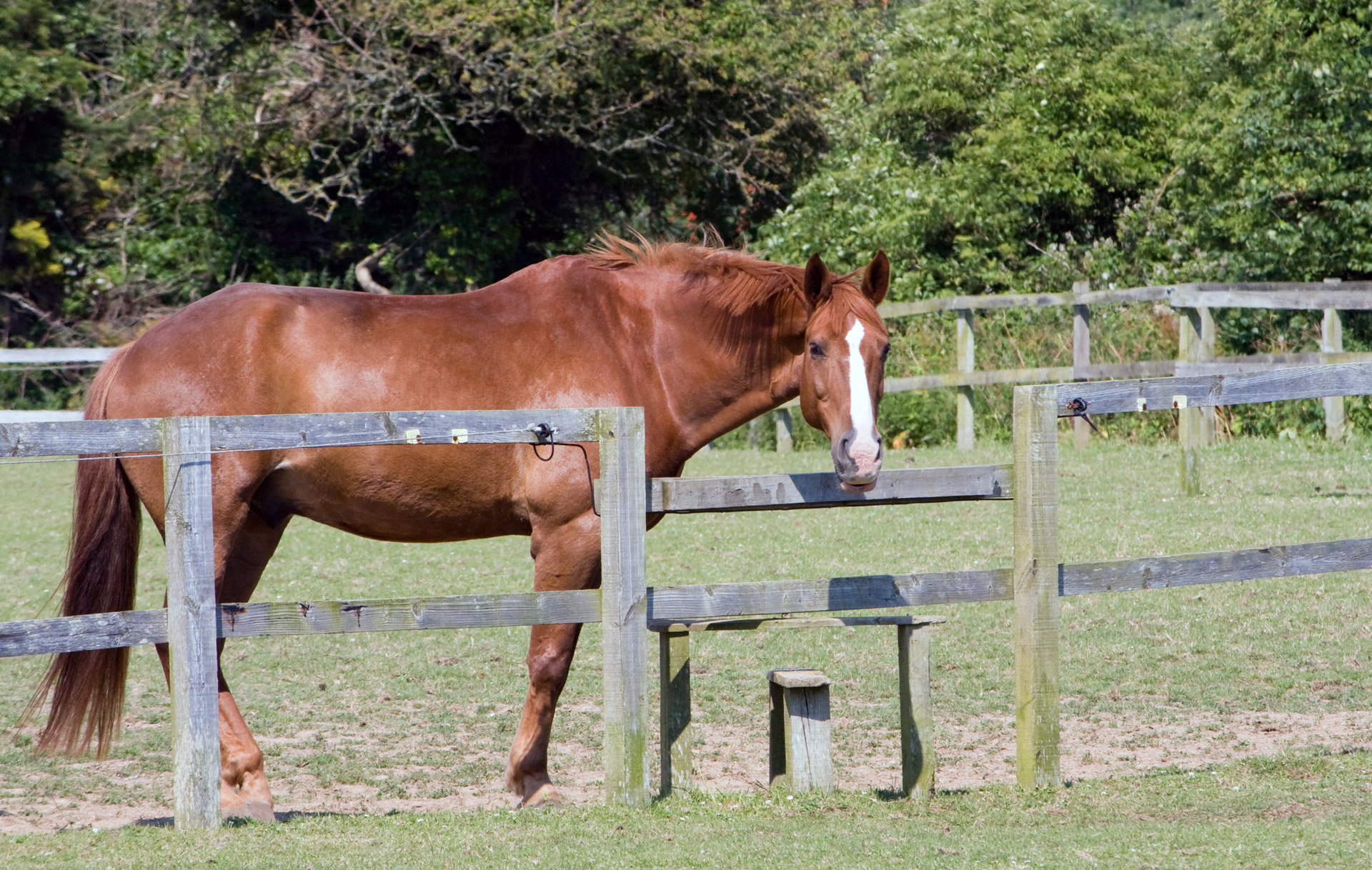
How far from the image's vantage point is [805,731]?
15.3 feet

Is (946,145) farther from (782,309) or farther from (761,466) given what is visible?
(782,309)

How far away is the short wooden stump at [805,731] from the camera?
4.64 metres

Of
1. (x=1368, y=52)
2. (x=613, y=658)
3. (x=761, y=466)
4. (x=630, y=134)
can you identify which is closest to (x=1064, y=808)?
(x=613, y=658)

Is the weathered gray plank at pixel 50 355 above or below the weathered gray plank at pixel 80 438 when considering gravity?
above

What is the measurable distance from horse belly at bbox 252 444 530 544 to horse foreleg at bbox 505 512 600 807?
0.23 m

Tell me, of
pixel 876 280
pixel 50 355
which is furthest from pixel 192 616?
pixel 50 355

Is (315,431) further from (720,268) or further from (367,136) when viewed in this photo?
(367,136)

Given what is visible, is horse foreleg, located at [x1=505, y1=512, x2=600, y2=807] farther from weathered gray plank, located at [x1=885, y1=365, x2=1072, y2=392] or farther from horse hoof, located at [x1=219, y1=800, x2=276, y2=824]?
weathered gray plank, located at [x1=885, y1=365, x2=1072, y2=392]

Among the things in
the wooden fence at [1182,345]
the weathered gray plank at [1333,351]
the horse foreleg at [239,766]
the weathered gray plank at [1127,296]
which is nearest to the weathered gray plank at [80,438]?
the horse foreleg at [239,766]

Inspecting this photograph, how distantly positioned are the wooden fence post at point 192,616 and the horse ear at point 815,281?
2065 millimetres

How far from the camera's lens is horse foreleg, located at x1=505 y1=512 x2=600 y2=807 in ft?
16.1

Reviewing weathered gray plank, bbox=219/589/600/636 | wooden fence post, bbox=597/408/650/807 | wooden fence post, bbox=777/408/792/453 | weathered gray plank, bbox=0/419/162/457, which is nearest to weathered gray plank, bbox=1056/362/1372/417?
wooden fence post, bbox=597/408/650/807

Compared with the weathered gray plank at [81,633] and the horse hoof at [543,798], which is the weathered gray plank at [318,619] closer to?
the weathered gray plank at [81,633]

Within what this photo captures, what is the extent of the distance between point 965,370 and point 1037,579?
9.64 m
